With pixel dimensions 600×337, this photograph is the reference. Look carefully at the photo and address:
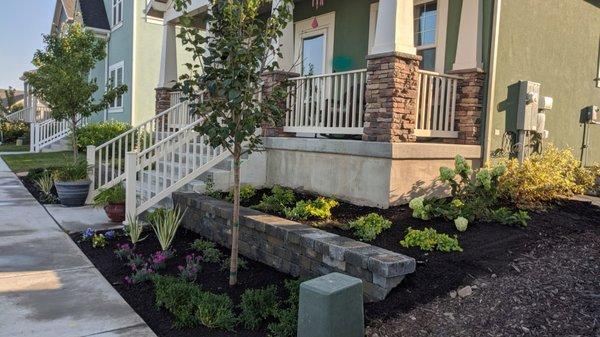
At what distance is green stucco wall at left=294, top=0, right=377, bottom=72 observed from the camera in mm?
8289

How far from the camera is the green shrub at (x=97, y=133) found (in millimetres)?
14301

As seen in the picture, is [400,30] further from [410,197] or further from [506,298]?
[506,298]

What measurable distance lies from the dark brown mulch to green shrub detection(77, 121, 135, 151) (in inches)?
357

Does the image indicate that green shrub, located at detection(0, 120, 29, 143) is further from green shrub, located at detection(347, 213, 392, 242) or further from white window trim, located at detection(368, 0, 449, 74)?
green shrub, located at detection(347, 213, 392, 242)

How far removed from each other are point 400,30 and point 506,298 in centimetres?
342

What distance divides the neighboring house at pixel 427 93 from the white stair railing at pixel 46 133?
12891mm

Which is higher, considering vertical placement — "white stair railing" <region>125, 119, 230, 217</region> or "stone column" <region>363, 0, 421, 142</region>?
"stone column" <region>363, 0, 421, 142</region>

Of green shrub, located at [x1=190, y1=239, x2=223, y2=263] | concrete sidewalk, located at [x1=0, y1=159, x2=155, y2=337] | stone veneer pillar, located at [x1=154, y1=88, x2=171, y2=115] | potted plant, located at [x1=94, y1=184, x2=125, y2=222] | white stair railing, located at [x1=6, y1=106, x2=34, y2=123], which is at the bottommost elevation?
concrete sidewalk, located at [x1=0, y1=159, x2=155, y2=337]

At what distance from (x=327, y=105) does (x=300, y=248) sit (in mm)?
2894

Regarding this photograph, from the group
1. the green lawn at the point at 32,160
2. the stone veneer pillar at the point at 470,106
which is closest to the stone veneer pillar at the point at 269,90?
the stone veneer pillar at the point at 470,106

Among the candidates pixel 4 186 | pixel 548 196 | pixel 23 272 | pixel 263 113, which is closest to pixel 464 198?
pixel 548 196

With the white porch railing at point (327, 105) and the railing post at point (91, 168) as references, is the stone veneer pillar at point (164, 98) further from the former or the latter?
the white porch railing at point (327, 105)

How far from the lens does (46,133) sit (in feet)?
57.8

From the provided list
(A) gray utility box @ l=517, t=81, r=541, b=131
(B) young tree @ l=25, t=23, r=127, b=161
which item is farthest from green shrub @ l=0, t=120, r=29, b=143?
(A) gray utility box @ l=517, t=81, r=541, b=131
